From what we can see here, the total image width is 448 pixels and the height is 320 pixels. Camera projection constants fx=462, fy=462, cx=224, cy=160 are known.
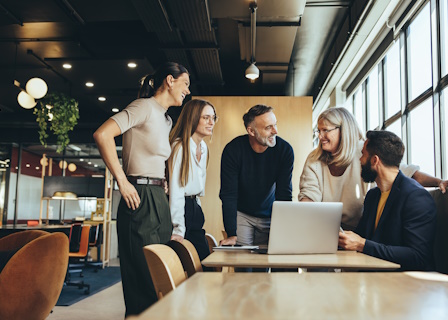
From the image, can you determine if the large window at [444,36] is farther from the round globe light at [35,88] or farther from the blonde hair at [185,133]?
the round globe light at [35,88]

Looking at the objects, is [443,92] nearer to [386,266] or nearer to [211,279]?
[386,266]

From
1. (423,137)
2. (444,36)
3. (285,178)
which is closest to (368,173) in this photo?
(285,178)

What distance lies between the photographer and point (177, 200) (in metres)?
2.56

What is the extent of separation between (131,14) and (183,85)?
404 cm

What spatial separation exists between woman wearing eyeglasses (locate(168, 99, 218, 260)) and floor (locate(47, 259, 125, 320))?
8.60 feet

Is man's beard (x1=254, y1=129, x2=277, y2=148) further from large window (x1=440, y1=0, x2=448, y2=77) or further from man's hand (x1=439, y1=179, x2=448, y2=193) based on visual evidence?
large window (x1=440, y1=0, x2=448, y2=77)

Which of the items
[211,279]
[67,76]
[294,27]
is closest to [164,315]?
[211,279]

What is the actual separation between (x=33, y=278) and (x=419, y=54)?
469 cm

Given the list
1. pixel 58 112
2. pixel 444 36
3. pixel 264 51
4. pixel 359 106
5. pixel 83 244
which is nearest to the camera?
pixel 444 36

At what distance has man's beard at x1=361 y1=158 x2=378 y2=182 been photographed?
2.59m

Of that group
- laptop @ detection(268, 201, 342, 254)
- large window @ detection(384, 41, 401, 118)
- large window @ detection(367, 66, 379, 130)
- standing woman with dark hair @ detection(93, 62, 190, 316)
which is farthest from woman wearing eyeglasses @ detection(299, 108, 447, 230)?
large window @ detection(367, 66, 379, 130)

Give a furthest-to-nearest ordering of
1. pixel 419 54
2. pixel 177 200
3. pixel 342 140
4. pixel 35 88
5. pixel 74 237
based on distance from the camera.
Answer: pixel 74 237 → pixel 35 88 → pixel 419 54 → pixel 342 140 → pixel 177 200

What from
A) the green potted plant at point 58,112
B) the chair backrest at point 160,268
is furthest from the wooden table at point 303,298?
the green potted plant at point 58,112

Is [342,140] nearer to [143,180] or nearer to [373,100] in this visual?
[143,180]
